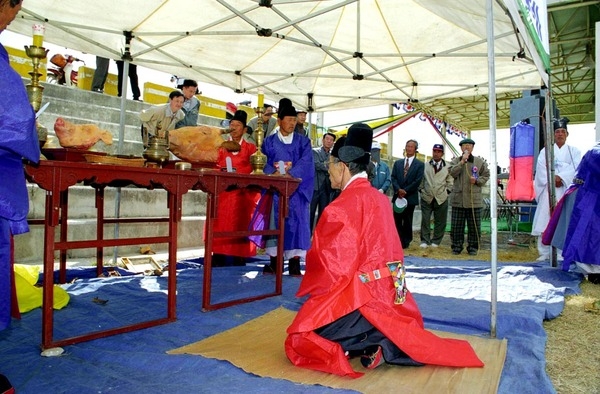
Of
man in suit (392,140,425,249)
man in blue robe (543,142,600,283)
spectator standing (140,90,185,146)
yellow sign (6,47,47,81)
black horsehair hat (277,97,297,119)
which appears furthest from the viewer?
man in suit (392,140,425,249)

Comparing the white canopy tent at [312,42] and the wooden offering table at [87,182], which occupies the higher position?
the white canopy tent at [312,42]

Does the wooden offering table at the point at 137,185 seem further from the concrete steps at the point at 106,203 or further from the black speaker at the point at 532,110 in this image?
the black speaker at the point at 532,110

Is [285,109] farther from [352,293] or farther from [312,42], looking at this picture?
[352,293]

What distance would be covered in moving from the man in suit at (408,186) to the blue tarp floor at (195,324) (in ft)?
7.84

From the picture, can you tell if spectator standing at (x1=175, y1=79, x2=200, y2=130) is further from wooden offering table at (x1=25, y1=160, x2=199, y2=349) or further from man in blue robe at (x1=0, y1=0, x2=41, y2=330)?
man in blue robe at (x1=0, y1=0, x2=41, y2=330)

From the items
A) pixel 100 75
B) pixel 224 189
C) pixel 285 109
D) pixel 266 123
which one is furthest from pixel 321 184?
pixel 100 75

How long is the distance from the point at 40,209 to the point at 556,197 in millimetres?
6753

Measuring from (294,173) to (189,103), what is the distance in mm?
2190

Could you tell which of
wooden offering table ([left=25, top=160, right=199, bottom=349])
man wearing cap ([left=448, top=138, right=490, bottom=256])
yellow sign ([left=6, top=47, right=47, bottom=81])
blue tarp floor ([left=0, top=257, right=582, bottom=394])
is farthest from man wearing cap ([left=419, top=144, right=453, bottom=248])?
yellow sign ([left=6, top=47, right=47, bottom=81])

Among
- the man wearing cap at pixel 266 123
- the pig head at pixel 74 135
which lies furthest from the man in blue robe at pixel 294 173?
the pig head at pixel 74 135

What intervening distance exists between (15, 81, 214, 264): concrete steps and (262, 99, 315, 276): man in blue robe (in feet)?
5.93

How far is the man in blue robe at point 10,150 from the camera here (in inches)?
58.5

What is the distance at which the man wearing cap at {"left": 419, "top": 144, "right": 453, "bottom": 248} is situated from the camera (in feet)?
24.7

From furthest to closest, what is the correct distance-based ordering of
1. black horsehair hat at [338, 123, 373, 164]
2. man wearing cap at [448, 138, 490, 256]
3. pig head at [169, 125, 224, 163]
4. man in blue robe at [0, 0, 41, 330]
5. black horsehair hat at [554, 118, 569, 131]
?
man wearing cap at [448, 138, 490, 256]
black horsehair hat at [554, 118, 569, 131]
pig head at [169, 125, 224, 163]
black horsehair hat at [338, 123, 373, 164]
man in blue robe at [0, 0, 41, 330]
